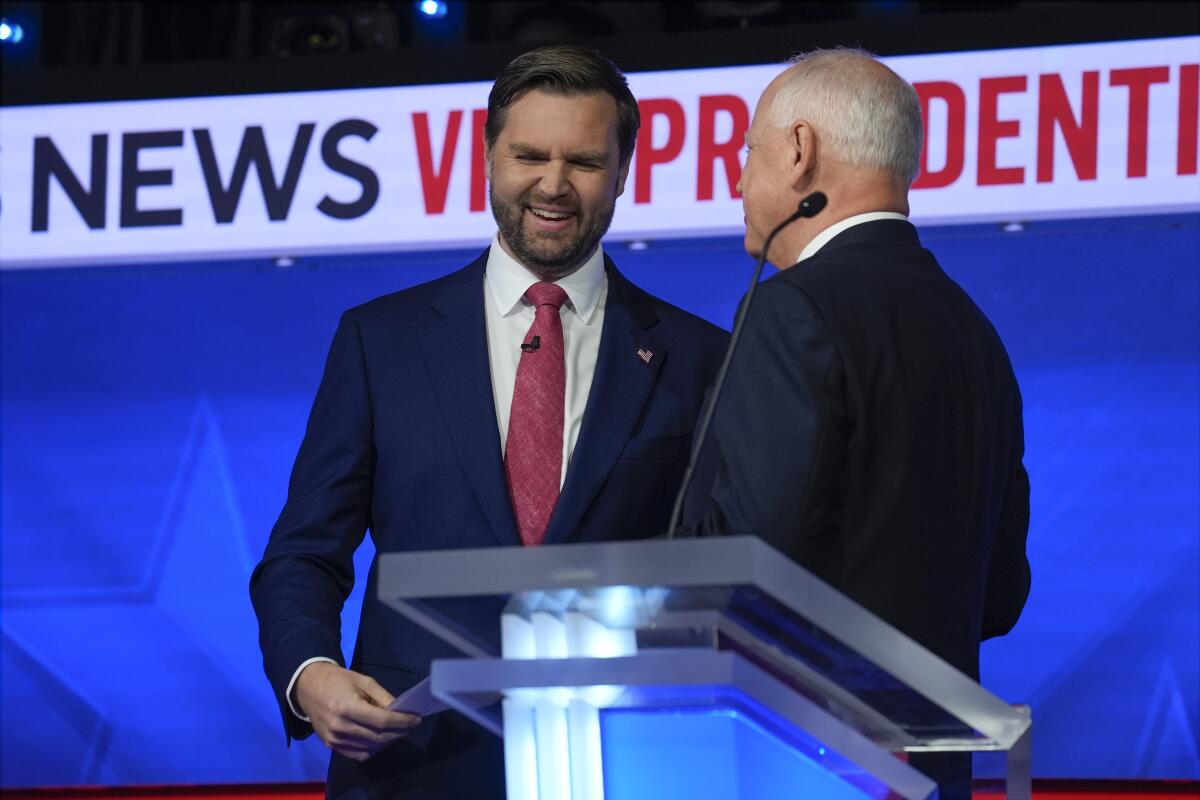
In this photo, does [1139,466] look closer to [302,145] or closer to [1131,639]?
[1131,639]

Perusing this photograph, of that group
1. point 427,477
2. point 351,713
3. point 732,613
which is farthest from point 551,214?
point 732,613

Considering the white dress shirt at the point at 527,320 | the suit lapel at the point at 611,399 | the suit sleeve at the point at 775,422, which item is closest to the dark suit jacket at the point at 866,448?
the suit sleeve at the point at 775,422

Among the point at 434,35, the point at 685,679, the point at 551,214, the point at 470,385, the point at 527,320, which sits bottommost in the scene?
the point at 685,679

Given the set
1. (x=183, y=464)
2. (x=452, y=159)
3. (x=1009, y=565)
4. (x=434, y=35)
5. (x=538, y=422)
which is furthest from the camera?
(x=183, y=464)

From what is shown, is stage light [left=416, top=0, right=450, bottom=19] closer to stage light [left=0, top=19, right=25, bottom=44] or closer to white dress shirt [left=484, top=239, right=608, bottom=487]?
stage light [left=0, top=19, right=25, bottom=44]

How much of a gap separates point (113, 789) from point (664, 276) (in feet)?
6.05

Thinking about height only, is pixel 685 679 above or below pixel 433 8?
below

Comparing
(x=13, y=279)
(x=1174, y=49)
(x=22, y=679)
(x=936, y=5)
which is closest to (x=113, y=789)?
(x=22, y=679)

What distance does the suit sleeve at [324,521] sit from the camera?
6.07 ft

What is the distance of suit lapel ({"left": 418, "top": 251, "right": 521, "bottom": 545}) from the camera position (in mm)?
1909

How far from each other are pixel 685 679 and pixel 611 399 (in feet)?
2.89

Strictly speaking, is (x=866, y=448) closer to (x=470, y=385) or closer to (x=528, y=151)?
(x=470, y=385)

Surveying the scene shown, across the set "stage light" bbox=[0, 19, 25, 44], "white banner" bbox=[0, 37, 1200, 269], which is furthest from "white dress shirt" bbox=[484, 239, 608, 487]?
"stage light" bbox=[0, 19, 25, 44]

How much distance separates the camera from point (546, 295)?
2049mm
